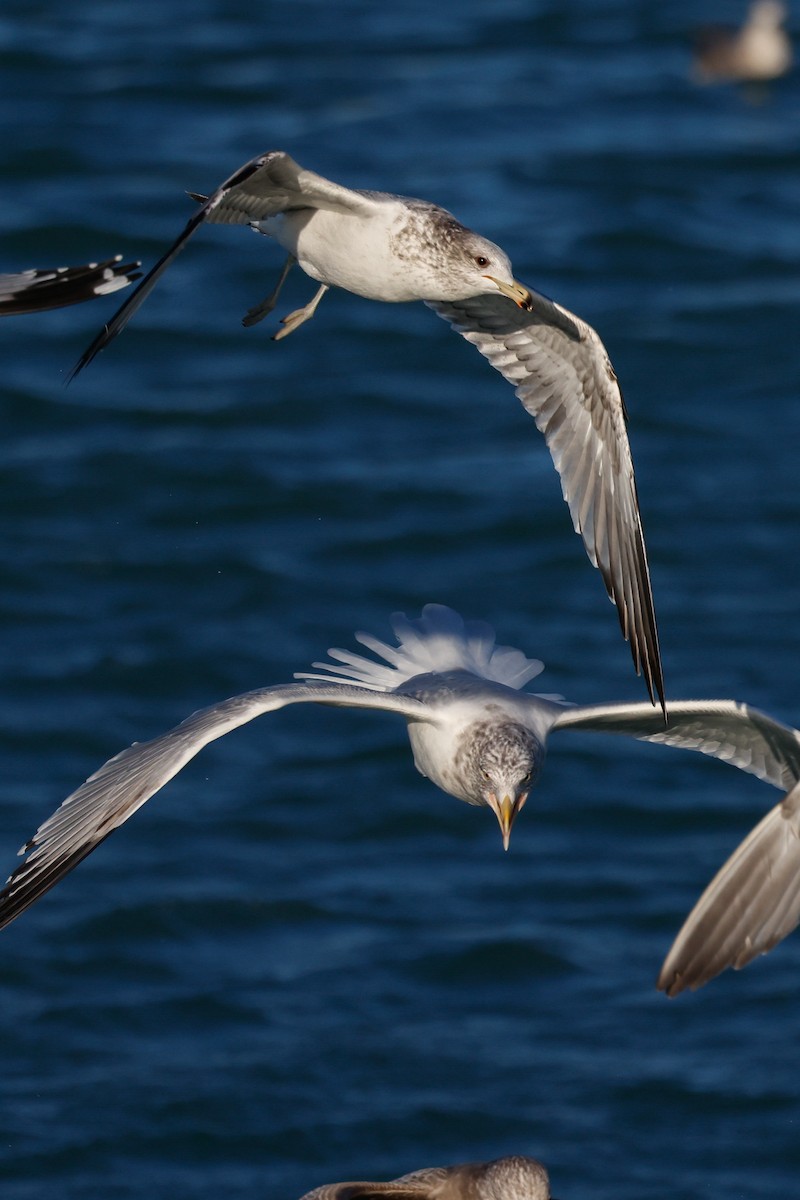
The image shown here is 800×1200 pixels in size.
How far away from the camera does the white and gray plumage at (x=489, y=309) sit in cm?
698

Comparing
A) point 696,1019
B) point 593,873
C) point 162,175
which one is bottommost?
point 696,1019

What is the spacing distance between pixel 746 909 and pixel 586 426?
220 centimetres

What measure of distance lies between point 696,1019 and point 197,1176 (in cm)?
230

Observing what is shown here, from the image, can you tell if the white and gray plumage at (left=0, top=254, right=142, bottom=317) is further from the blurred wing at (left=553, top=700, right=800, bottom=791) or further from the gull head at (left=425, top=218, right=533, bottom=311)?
the blurred wing at (left=553, top=700, right=800, bottom=791)

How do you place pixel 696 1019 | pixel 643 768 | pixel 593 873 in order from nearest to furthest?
pixel 696 1019, pixel 593 873, pixel 643 768

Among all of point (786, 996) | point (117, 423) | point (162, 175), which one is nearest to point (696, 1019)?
point (786, 996)

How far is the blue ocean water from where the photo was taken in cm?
922

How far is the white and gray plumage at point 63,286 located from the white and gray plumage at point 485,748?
51.2 inches

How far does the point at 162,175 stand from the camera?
16.6 m

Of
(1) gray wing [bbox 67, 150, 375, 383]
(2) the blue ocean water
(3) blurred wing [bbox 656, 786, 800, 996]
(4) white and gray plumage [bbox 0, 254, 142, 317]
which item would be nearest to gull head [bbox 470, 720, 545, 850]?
(3) blurred wing [bbox 656, 786, 800, 996]

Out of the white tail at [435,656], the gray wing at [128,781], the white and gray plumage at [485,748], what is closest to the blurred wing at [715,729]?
the white and gray plumage at [485,748]

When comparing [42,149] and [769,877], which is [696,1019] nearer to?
[769,877]

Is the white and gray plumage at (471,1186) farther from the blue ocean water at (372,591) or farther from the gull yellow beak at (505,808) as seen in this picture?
the blue ocean water at (372,591)

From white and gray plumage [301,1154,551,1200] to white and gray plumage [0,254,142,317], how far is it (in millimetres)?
2847
